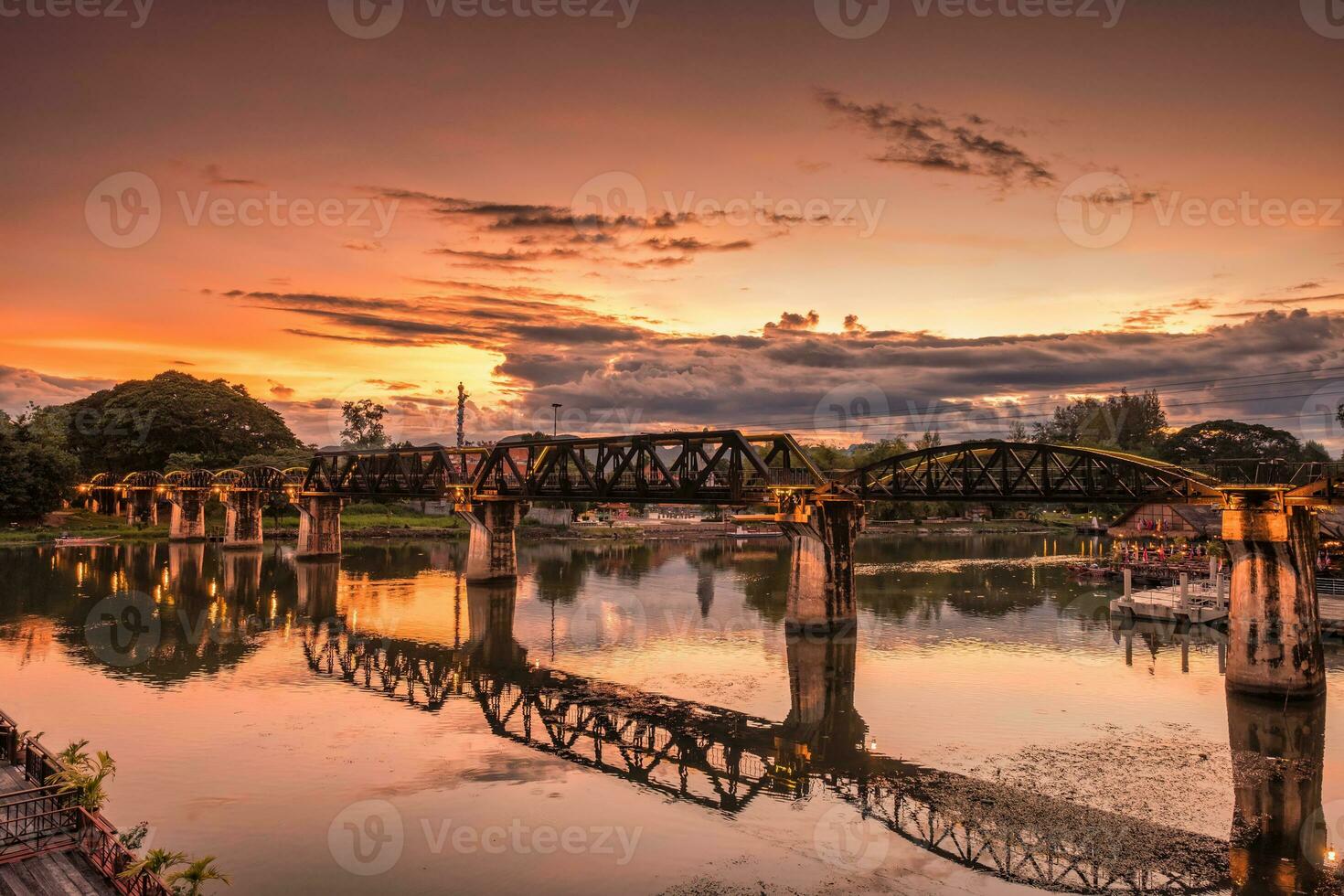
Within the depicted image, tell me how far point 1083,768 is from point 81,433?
18074 centimetres

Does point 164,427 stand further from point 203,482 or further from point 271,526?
point 203,482

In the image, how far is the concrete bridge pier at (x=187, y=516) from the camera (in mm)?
135250

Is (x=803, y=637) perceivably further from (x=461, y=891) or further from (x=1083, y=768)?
(x=461, y=891)

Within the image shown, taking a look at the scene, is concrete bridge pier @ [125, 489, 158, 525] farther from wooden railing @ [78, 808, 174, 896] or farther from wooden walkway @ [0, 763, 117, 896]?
wooden walkway @ [0, 763, 117, 896]

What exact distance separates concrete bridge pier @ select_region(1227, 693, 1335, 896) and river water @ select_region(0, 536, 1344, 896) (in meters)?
0.13

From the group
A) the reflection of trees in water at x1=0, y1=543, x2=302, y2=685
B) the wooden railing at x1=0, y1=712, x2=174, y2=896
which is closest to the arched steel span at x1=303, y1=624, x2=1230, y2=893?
the reflection of trees in water at x1=0, y1=543, x2=302, y2=685

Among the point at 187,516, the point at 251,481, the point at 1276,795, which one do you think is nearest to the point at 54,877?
the point at 1276,795

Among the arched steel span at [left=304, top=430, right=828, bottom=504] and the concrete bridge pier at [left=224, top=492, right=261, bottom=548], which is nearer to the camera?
the arched steel span at [left=304, top=430, right=828, bottom=504]

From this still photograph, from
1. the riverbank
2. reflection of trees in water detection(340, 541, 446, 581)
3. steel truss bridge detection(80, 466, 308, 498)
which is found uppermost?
steel truss bridge detection(80, 466, 308, 498)

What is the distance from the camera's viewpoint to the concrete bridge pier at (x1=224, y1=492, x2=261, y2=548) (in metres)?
124

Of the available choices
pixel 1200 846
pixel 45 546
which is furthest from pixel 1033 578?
pixel 45 546

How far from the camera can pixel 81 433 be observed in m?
166

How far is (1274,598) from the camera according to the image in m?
41.1

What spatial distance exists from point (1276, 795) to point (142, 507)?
17099 centimetres
